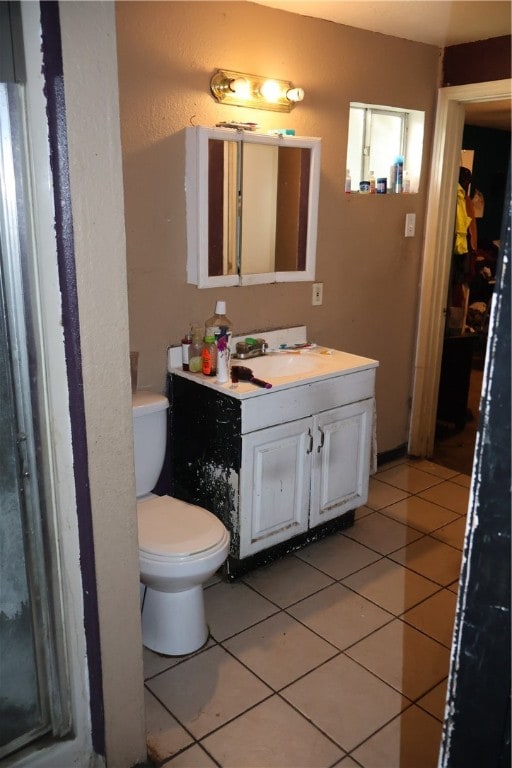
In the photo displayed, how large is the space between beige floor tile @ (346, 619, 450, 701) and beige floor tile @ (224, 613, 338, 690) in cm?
13

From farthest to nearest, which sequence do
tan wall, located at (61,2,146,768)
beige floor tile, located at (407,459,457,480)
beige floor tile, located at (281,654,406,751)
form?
beige floor tile, located at (407,459,457,480) < beige floor tile, located at (281,654,406,751) < tan wall, located at (61,2,146,768)

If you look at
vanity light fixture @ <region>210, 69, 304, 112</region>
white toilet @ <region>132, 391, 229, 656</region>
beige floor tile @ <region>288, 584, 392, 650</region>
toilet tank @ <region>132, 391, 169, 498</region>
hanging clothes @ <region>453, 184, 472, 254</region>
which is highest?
vanity light fixture @ <region>210, 69, 304, 112</region>

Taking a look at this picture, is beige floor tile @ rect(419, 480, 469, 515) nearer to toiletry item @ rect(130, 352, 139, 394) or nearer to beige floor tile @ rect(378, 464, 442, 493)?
beige floor tile @ rect(378, 464, 442, 493)

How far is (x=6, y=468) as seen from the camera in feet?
4.66

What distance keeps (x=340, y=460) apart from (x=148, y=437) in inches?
35.3

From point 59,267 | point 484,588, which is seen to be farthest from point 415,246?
point 484,588

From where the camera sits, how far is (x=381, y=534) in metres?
3.01

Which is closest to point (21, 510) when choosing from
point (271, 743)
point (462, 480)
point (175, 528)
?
point (175, 528)

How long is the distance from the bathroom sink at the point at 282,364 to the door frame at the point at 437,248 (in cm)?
107

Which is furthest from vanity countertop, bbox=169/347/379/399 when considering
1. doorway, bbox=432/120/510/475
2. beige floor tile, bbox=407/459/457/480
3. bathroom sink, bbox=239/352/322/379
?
doorway, bbox=432/120/510/475

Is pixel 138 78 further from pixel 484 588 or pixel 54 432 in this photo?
pixel 484 588

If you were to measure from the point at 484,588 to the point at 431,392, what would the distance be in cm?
323

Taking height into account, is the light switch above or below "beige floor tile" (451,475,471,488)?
above

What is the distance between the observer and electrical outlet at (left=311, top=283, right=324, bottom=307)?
3159mm
